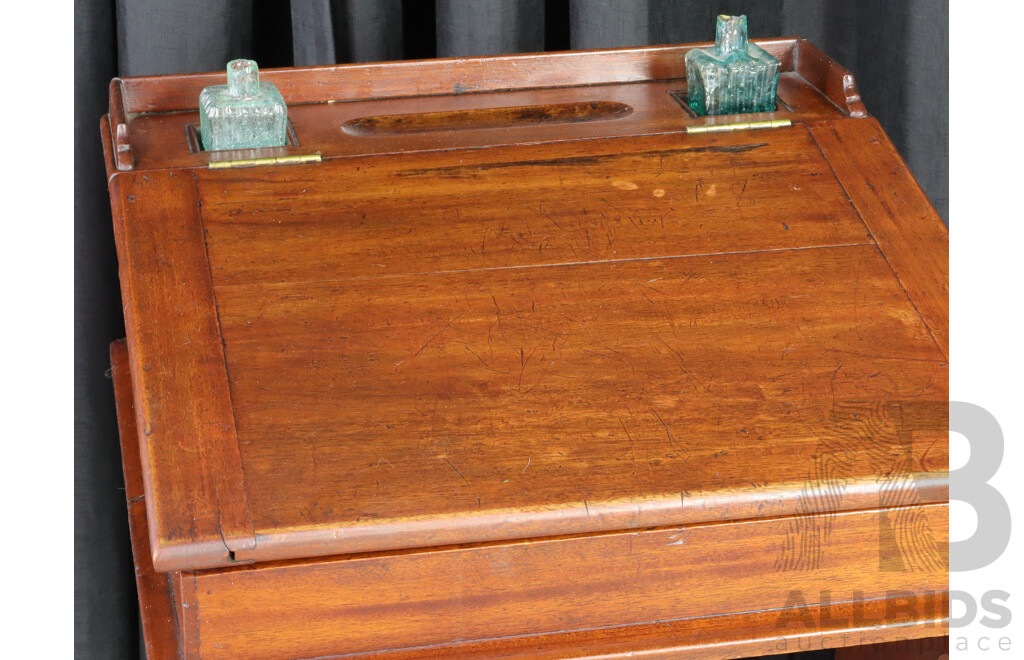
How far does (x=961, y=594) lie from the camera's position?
1086 mm

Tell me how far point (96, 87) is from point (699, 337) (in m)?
0.93

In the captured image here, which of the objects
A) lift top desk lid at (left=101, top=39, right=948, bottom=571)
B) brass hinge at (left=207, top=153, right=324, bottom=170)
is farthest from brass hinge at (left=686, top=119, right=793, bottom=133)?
brass hinge at (left=207, top=153, right=324, bottom=170)

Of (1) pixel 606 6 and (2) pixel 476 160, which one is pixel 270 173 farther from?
(1) pixel 606 6

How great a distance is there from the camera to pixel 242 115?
1.23 m

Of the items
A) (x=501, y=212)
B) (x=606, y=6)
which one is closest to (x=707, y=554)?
(x=501, y=212)

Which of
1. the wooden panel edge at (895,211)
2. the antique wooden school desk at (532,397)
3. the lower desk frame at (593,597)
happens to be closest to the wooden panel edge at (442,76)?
the antique wooden school desk at (532,397)

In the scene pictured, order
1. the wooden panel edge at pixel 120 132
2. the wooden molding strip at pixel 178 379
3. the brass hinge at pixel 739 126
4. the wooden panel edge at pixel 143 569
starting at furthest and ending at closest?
the brass hinge at pixel 739 126
the wooden panel edge at pixel 120 132
the wooden panel edge at pixel 143 569
the wooden molding strip at pixel 178 379

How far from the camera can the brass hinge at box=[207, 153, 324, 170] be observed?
47.1 inches

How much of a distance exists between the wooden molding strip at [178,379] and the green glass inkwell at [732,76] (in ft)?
1.88

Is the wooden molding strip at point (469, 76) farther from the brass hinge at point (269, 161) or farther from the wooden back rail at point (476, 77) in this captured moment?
the brass hinge at point (269, 161)

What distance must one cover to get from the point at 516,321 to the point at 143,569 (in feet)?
1.44

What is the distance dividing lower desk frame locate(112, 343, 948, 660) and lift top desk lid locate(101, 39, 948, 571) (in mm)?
30

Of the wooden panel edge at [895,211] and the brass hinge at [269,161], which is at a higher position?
the brass hinge at [269,161]

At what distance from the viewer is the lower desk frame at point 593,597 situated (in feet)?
3.00
